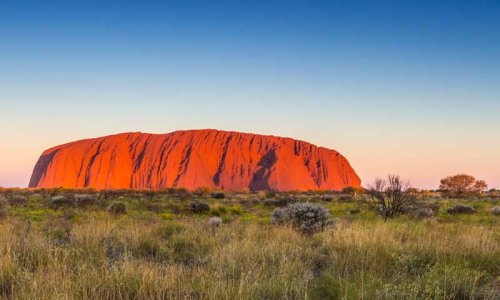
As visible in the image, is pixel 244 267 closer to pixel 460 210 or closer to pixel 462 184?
pixel 460 210

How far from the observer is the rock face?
106812 mm

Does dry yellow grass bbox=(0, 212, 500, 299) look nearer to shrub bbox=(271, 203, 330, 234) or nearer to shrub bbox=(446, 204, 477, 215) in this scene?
shrub bbox=(271, 203, 330, 234)

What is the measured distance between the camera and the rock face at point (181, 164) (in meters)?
107

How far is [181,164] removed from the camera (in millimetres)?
110250

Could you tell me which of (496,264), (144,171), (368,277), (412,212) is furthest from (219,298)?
(144,171)

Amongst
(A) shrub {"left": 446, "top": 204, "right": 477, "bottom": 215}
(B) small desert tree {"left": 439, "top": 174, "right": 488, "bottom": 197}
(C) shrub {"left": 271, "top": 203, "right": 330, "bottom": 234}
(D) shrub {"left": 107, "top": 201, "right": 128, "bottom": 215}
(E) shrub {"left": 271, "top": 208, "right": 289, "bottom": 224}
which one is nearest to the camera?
(C) shrub {"left": 271, "top": 203, "right": 330, "bottom": 234}

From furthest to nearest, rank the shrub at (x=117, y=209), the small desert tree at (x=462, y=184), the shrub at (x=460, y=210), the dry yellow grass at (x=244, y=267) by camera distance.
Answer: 1. the small desert tree at (x=462, y=184)
2. the shrub at (x=460, y=210)
3. the shrub at (x=117, y=209)
4. the dry yellow grass at (x=244, y=267)

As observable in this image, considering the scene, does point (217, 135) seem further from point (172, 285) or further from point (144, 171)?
point (172, 285)

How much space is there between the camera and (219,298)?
4.02 m

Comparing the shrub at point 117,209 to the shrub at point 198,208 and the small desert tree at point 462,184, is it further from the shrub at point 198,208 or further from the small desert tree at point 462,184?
the small desert tree at point 462,184

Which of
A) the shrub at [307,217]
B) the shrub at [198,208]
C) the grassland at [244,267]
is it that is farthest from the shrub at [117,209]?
the shrub at [307,217]

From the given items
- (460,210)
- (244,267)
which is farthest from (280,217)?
(460,210)

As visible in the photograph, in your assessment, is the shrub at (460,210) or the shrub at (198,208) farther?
the shrub at (198,208)

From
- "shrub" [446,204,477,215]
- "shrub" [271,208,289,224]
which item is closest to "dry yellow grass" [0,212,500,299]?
"shrub" [271,208,289,224]
